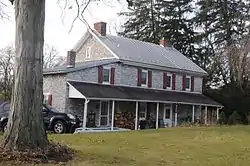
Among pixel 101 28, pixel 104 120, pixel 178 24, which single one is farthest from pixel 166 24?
pixel 104 120

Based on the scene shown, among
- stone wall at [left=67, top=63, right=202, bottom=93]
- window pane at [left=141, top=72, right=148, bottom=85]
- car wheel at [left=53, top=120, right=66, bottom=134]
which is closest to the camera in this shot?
car wheel at [left=53, top=120, right=66, bottom=134]

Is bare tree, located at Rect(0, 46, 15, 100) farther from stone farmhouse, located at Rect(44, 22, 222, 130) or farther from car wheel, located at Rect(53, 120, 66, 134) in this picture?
car wheel, located at Rect(53, 120, 66, 134)

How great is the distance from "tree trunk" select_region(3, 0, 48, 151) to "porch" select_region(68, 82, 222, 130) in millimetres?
17305

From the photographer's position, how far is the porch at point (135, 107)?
29.6 meters

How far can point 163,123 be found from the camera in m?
36.2

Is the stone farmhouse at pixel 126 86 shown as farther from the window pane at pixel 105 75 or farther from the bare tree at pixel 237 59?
the bare tree at pixel 237 59

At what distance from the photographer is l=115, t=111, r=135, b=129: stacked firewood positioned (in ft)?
107

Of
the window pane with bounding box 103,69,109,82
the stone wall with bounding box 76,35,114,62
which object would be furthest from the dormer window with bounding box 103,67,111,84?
the stone wall with bounding box 76,35,114,62

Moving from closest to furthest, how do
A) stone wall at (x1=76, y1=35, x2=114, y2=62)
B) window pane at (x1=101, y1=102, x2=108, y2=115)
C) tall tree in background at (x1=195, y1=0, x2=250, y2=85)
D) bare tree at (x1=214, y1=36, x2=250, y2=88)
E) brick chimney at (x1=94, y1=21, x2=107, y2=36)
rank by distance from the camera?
bare tree at (x1=214, y1=36, x2=250, y2=88)
window pane at (x1=101, y1=102, x2=108, y2=115)
stone wall at (x1=76, y1=35, x2=114, y2=62)
brick chimney at (x1=94, y1=21, x2=107, y2=36)
tall tree in background at (x1=195, y1=0, x2=250, y2=85)

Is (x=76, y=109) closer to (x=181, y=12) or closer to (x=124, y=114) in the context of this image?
(x=124, y=114)

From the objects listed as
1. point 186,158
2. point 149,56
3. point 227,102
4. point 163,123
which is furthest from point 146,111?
point 186,158

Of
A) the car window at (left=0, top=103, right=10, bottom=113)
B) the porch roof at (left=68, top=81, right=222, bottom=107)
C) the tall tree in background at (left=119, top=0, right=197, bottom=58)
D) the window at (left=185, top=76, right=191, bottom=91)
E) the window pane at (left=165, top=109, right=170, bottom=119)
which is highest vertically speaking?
the tall tree in background at (left=119, top=0, right=197, bottom=58)

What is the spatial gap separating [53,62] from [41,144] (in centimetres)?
5382

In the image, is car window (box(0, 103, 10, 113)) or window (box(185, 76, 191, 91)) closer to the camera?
car window (box(0, 103, 10, 113))
